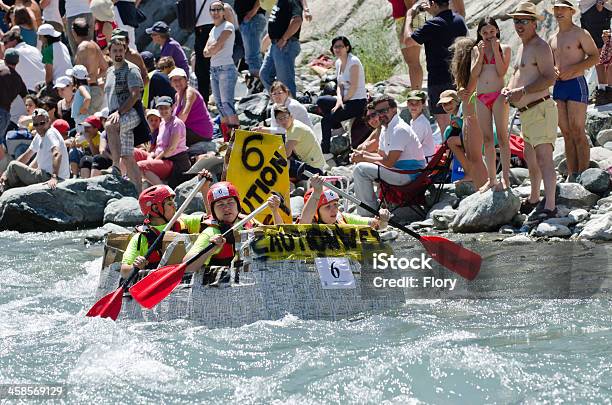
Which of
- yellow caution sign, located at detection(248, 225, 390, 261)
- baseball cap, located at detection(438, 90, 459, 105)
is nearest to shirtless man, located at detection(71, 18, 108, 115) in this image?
baseball cap, located at detection(438, 90, 459, 105)

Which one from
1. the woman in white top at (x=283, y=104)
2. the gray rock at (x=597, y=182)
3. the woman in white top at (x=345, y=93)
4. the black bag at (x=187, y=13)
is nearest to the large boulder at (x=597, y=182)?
the gray rock at (x=597, y=182)

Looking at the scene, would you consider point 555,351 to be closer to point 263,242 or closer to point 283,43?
point 263,242

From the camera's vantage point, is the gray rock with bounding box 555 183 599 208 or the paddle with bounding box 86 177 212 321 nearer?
the paddle with bounding box 86 177 212 321

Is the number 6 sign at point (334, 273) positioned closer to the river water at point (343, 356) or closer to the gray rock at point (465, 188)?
the river water at point (343, 356)

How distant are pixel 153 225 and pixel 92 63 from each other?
7.03 metres

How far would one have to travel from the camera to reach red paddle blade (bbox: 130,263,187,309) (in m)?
9.38

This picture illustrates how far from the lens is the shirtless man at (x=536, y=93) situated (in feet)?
38.7

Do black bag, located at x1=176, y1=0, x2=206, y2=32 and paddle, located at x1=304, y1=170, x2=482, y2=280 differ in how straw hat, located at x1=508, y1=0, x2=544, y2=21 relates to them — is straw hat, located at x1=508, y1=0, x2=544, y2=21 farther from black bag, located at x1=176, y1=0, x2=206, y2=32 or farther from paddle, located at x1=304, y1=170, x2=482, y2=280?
black bag, located at x1=176, y1=0, x2=206, y2=32

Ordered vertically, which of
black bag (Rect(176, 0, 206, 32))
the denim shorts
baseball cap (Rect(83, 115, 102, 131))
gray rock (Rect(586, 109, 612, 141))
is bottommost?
gray rock (Rect(586, 109, 612, 141))

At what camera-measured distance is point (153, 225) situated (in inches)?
423

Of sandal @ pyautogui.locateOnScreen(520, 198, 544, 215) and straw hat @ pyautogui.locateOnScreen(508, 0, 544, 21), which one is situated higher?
straw hat @ pyautogui.locateOnScreen(508, 0, 544, 21)

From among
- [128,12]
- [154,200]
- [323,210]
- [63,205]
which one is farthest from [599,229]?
[128,12]

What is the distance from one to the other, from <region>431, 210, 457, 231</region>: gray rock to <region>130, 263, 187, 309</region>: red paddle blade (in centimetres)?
423

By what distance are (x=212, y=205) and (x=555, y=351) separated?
3.33 m
